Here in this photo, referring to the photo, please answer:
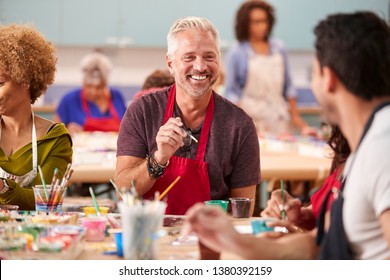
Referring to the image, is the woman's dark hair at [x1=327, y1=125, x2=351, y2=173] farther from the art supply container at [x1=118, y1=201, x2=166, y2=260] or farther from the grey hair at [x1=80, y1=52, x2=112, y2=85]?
the grey hair at [x1=80, y1=52, x2=112, y2=85]

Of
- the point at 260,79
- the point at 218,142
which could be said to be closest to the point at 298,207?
the point at 218,142

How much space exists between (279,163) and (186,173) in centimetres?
192

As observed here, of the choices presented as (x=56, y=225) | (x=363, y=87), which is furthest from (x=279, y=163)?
(x=363, y=87)

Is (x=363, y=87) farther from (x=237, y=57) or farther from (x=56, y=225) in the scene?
(x=237, y=57)

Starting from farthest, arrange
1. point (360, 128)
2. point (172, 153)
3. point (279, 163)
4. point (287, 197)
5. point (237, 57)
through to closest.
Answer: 1. point (237, 57)
2. point (279, 163)
3. point (172, 153)
4. point (287, 197)
5. point (360, 128)

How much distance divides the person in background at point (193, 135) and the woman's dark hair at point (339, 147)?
0.65m

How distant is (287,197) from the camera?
2789mm

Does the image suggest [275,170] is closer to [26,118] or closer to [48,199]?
[26,118]

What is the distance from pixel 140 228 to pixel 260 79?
5635 mm

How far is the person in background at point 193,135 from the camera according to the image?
11.3 feet

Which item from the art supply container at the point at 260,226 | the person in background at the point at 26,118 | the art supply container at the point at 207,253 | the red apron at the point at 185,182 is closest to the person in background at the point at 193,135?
the red apron at the point at 185,182

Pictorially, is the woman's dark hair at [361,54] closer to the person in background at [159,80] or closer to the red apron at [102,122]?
the person in background at [159,80]

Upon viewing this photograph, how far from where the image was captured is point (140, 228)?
2.22m

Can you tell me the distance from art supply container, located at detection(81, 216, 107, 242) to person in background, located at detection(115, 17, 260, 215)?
66 cm
